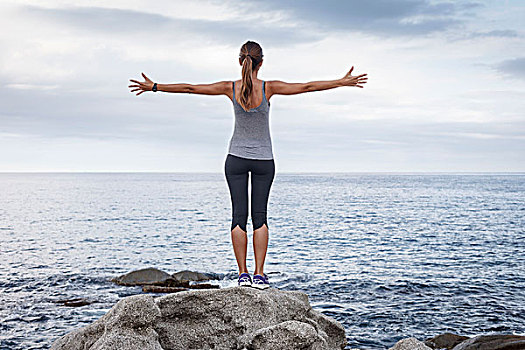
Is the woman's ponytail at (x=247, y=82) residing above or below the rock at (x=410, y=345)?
above

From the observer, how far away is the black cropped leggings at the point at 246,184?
8.29m

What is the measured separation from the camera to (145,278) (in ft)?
76.7

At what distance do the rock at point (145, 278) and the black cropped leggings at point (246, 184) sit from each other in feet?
50.5

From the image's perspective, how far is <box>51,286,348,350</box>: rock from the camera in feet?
24.6

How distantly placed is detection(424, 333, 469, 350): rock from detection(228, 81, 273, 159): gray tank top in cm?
942

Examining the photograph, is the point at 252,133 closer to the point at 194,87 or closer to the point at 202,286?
the point at 194,87

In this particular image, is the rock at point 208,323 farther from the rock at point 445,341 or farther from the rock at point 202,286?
the rock at point 202,286

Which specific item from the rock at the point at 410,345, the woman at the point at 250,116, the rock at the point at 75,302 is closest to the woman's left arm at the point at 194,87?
the woman at the point at 250,116

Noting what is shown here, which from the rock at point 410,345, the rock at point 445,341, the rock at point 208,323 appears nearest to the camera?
the rock at point 208,323

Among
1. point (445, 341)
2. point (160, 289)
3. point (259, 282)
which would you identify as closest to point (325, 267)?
point (160, 289)

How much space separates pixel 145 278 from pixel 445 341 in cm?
1355

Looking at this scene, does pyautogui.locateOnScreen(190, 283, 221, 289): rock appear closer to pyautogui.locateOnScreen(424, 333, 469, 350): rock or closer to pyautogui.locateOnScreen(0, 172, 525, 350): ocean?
pyautogui.locateOnScreen(0, 172, 525, 350): ocean

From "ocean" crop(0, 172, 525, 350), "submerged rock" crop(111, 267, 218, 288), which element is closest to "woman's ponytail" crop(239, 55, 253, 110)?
"ocean" crop(0, 172, 525, 350)

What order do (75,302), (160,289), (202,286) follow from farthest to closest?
1. (202,286)
2. (160,289)
3. (75,302)
